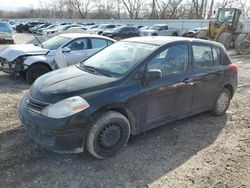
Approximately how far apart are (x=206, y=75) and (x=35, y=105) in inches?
115

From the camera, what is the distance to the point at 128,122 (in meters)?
3.84

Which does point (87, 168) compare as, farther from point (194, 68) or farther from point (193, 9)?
point (193, 9)

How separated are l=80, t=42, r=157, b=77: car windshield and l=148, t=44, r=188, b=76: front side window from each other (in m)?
0.17

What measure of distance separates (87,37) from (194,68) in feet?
15.1

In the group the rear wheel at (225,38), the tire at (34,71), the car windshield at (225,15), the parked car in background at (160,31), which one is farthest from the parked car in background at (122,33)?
the tire at (34,71)

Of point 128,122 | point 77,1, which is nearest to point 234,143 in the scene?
point 128,122

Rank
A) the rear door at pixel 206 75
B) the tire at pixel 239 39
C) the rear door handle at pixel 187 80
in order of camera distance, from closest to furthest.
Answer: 1. the rear door handle at pixel 187 80
2. the rear door at pixel 206 75
3. the tire at pixel 239 39

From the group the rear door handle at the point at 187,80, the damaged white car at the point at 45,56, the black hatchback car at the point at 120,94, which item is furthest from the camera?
the damaged white car at the point at 45,56

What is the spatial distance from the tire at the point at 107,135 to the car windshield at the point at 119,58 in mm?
655

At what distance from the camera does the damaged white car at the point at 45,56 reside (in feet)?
25.3

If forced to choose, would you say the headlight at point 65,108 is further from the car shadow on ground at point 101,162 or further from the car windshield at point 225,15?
the car windshield at point 225,15

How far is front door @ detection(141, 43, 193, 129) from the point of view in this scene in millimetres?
4047

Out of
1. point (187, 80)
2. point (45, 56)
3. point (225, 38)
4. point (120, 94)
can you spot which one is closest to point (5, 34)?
point (45, 56)

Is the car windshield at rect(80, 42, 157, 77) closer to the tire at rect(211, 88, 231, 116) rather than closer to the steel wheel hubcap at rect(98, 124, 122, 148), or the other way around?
the steel wheel hubcap at rect(98, 124, 122, 148)
